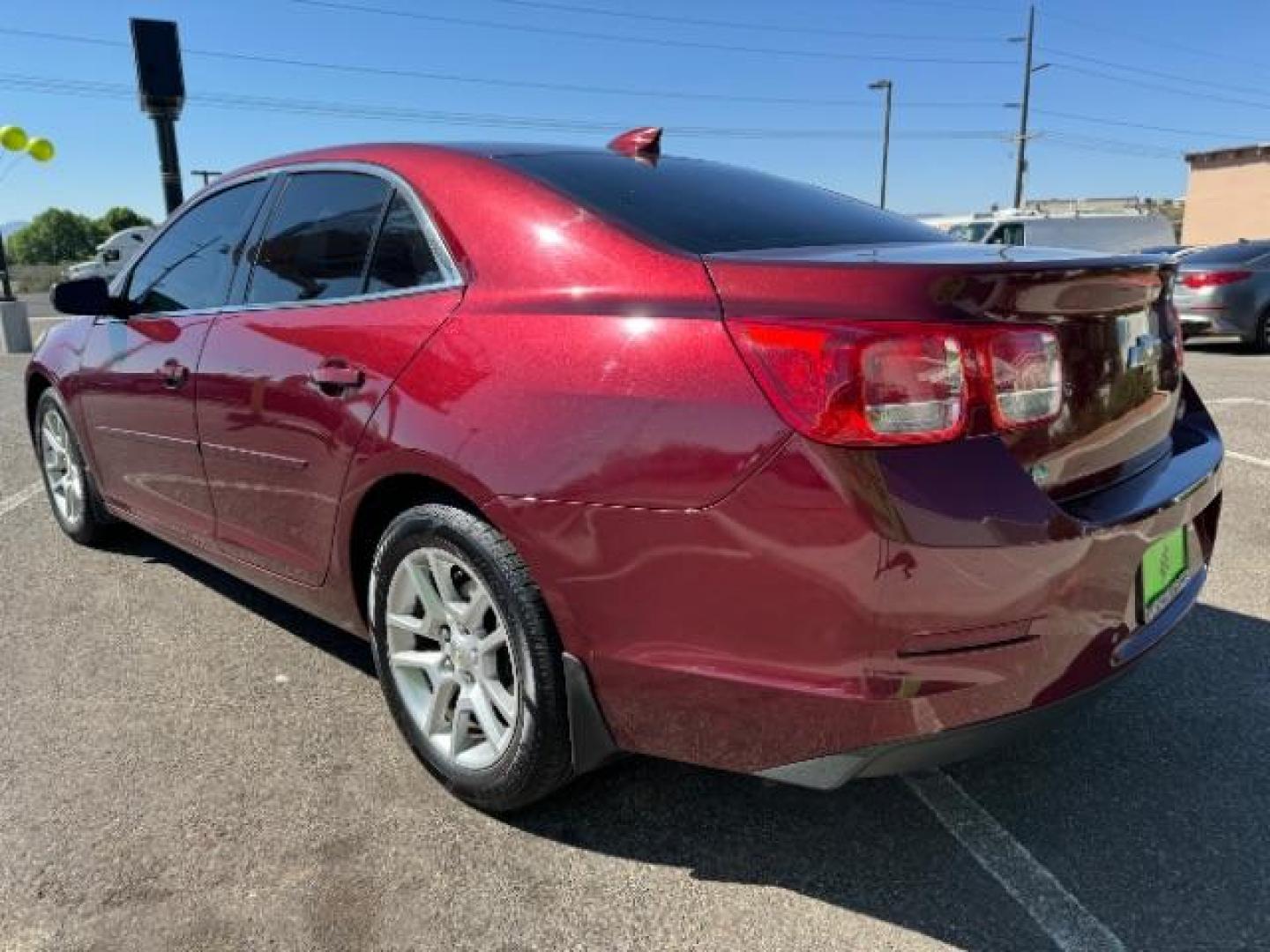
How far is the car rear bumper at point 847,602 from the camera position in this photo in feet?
5.88

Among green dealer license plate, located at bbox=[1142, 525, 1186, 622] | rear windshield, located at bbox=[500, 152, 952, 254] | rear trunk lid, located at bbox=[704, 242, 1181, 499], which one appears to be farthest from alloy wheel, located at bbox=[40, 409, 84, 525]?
green dealer license plate, located at bbox=[1142, 525, 1186, 622]

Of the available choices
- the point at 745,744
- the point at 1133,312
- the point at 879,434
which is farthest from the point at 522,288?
the point at 1133,312

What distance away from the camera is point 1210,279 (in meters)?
11.9

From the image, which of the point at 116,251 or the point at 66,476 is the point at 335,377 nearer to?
the point at 66,476

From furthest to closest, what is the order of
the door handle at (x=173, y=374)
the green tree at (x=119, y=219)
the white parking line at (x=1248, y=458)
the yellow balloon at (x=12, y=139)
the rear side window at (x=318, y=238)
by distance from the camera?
the green tree at (x=119, y=219), the yellow balloon at (x=12, y=139), the white parking line at (x=1248, y=458), the door handle at (x=173, y=374), the rear side window at (x=318, y=238)

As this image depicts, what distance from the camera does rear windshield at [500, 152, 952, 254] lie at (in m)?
2.34

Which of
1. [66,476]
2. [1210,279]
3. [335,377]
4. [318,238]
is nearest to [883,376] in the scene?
[335,377]

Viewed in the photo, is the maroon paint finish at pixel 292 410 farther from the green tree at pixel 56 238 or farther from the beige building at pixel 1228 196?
the green tree at pixel 56 238

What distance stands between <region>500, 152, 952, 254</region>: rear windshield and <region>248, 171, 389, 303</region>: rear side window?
0.46 metres

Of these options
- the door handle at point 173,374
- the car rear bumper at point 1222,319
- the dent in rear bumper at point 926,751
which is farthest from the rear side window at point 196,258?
the car rear bumper at point 1222,319

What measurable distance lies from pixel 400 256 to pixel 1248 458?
18.6ft

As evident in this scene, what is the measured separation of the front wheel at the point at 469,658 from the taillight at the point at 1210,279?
11.7 m

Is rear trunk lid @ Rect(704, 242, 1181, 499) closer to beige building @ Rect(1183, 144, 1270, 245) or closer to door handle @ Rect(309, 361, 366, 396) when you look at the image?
door handle @ Rect(309, 361, 366, 396)

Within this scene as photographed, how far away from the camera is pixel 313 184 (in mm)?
3057
